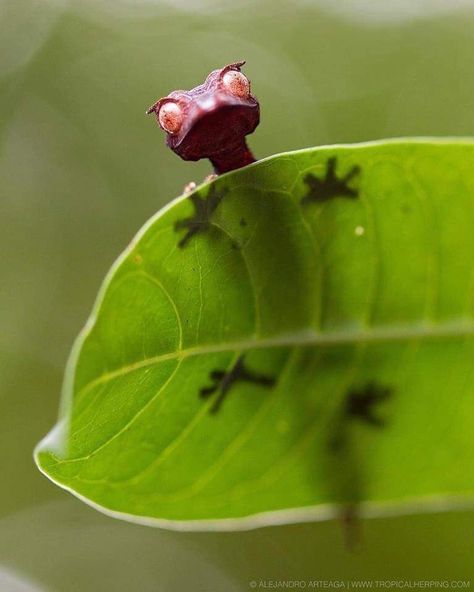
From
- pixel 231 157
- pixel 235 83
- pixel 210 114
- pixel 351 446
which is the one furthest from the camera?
pixel 231 157

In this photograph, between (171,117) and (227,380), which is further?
(171,117)

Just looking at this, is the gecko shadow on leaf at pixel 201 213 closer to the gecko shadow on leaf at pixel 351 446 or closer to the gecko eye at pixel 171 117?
the gecko shadow on leaf at pixel 351 446

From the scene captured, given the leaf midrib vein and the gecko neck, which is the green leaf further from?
the gecko neck

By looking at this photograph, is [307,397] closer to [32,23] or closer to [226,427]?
[226,427]

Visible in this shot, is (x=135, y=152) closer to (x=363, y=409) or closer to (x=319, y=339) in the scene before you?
(x=319, y=339)

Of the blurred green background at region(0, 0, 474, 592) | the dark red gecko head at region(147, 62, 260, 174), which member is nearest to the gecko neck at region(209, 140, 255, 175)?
the dark red gecko head at region(147, 62, 260, 174)

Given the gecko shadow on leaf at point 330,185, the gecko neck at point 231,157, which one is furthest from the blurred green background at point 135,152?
the gecko shadow on leaf at point 330,185

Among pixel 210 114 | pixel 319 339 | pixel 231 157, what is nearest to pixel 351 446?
pixel 319 339

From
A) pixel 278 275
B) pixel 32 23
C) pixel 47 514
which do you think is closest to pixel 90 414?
pixel 278 275
